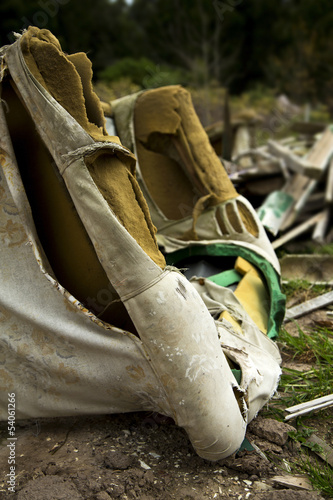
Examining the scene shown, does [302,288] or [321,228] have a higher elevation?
[302,288]

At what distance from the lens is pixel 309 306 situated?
3084mm

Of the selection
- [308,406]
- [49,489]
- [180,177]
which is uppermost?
[180,177]

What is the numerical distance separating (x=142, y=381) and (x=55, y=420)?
53 centimetres

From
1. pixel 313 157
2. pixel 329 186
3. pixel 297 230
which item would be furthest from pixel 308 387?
pixel 313 157

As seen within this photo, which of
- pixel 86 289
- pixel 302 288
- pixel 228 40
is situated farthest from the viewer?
pixel 228 40

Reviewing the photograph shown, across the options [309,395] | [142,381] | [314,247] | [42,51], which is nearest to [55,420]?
[142,381]

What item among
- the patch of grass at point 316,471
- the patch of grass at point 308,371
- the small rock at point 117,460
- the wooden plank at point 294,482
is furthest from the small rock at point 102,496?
the patch of grass at point 308,371

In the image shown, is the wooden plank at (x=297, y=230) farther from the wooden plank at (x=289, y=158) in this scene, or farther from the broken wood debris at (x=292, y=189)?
the wooden plank at (x=289, y=158)

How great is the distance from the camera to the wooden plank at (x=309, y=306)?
9.85ft

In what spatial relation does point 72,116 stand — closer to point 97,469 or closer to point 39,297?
point 39,297

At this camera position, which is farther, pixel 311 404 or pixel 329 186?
pixel 329 186

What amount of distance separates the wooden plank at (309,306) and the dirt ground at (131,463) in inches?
43.4

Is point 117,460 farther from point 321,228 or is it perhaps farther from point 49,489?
point 321,228

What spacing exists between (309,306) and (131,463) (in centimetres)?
185
